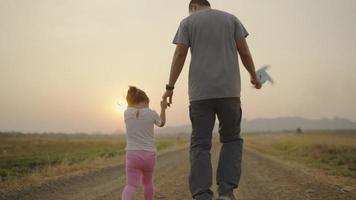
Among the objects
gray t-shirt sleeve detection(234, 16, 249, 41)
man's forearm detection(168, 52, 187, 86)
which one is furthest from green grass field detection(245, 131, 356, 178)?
man's forearm detection(168, 52, 187, 86)

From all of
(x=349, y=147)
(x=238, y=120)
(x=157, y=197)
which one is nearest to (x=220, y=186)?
(x=238, y=120)

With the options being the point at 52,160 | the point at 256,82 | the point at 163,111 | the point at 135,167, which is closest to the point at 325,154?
the point at 52,160

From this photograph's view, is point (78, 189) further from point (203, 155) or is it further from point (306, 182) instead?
point (203, 155)

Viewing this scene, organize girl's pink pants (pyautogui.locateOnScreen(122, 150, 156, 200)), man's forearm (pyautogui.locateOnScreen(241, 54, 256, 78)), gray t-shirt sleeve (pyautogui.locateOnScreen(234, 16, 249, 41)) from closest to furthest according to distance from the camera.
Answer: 1. gray t-shirt sleeve (pyautogui.locateOnScreen(234, 16, 249, 41))
2. man's forearm (pyautogui.locateOnScreen(241, 54, 256, 78))
3. girl's pink pants (pyautogui.locateOnScreen(122, 150, 156, 200))

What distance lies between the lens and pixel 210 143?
16.0 feet

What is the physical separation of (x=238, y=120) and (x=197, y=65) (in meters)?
0.67

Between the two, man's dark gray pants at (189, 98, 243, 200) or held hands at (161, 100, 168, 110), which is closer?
man's dark gray pants at (189, 98, 243, 200)

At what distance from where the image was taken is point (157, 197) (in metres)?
8.65

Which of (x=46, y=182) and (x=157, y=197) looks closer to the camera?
(x=157, y=197)

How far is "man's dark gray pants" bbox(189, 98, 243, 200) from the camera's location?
4758mm

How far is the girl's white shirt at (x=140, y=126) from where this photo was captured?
17.8ft

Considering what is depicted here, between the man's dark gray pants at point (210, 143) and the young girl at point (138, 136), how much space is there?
0.69 metres

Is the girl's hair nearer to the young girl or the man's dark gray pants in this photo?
the young girl

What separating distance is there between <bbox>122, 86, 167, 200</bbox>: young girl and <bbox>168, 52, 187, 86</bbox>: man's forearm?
1.95 feet
